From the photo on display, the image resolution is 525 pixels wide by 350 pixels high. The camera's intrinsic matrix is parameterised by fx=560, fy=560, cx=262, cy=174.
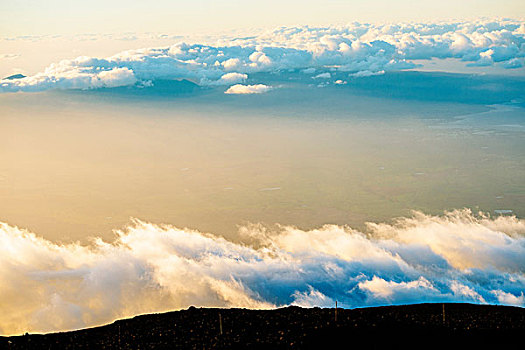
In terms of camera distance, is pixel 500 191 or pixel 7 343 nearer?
pixel 7 343

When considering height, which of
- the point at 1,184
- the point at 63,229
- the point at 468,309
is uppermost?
the point at 468,309

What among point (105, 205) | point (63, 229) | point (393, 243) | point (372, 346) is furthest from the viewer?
point (105, 205)

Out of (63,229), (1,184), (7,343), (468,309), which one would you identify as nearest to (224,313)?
(7,343)

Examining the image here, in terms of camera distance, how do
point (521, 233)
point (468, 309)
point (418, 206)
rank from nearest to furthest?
point (468, 309) < point (521, 233) < point (418, 206)

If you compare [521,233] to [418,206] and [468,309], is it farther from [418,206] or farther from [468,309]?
[468,309]

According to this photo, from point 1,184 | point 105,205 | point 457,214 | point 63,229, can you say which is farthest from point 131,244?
point 1,184

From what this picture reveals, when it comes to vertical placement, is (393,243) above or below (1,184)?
above
